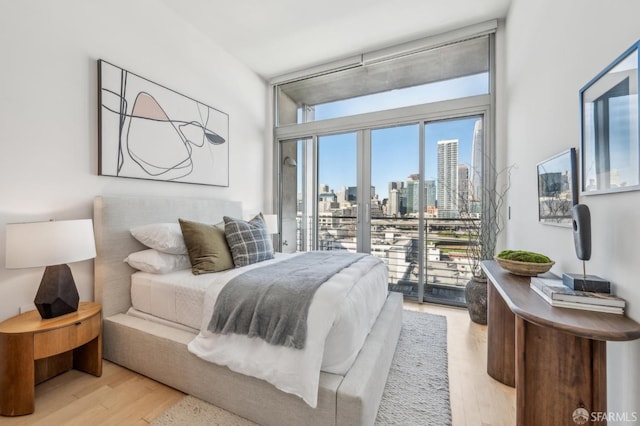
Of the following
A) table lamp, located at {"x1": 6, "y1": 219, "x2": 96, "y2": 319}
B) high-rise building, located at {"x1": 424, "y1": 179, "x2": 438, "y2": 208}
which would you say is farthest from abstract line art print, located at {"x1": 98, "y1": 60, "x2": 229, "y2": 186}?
high-rise building, located at {"x1": 424, "y1": 179, "x2": 438, "y2": 208}

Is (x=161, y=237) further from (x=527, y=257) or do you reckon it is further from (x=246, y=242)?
(x=527, y=257)

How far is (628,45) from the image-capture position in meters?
1.02

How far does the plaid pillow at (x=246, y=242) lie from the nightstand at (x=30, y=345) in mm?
952

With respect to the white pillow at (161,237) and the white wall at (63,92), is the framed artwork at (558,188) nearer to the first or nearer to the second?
the white pillow at (161,237)

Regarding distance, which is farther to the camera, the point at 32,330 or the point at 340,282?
the point at 340,282

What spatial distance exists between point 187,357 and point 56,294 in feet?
→ 2.85

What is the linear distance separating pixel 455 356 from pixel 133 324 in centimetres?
235

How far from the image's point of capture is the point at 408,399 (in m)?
1.63

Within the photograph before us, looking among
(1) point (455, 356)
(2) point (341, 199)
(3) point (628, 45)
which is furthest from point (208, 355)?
(2) point (341, 199)

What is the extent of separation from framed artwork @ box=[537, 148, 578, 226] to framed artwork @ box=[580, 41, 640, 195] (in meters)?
0.12

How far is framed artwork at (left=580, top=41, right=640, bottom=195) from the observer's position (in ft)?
3.21

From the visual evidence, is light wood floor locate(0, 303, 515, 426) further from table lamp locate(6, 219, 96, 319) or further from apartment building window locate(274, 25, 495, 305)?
apartment building window locate(274, 25, 495, 305)

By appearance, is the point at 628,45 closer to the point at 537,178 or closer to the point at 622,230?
the point at 622,230

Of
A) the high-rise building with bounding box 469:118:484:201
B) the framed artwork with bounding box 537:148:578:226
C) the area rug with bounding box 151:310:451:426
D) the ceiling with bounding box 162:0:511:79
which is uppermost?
the ceiling with bounding box 162:0:511:79
